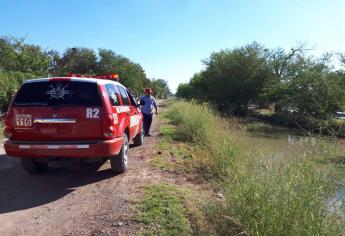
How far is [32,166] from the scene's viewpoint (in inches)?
300

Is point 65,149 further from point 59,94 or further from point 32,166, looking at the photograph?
point 32,166

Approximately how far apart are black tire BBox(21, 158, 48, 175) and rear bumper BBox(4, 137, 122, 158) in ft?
2.51

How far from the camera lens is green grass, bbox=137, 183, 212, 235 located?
4.74 metres

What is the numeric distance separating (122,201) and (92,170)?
249cm

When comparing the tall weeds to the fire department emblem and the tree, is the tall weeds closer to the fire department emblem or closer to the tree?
the fire department emblem

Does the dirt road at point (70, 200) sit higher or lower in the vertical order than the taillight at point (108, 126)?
lower

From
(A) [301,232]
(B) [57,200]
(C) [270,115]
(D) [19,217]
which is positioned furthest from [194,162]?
(C) [270,115]

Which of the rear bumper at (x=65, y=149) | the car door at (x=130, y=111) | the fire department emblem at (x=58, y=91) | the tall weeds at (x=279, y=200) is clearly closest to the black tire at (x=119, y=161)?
the rear bumper at (x=65, y=149)

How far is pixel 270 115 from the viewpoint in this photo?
34938 mm

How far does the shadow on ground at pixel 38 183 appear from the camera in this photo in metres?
6.17

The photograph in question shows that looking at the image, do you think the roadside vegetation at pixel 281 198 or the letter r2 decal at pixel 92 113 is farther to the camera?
the letter r2 decal at pixel 92 113

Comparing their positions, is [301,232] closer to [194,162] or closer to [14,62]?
[194,162]

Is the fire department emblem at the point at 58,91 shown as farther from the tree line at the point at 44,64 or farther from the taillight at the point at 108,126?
the tree line at the point at 44,64

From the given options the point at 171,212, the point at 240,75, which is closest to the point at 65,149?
the point at 171,212
